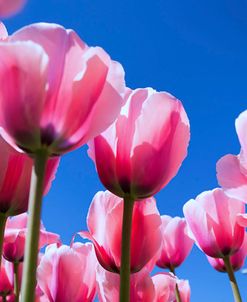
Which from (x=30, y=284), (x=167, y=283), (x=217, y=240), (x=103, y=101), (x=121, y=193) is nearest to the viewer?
(x=30, y=284)

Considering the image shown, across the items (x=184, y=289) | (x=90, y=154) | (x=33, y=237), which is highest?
(x=90, y=154)

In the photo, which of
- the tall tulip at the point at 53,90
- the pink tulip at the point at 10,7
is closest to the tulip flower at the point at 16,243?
the tall tulip at the point at 53,90

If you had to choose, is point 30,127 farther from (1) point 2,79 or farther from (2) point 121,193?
(2) point 121,193

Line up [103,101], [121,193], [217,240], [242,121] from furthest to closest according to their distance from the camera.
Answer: [217,240]
[242,121]
[121,193]
[103,101]

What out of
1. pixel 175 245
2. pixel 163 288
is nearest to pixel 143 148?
pixel 163 288

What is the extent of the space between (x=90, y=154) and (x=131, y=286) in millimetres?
254

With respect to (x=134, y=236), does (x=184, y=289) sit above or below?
below

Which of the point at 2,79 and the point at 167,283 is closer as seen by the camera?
the point at 2,79

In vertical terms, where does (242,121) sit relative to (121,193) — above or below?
above

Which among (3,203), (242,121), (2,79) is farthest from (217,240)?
(2,79)

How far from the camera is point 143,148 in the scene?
0.64m

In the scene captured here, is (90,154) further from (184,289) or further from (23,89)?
(184,289)

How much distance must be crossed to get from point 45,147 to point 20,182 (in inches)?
4.5

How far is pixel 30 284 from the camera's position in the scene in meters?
0.41
